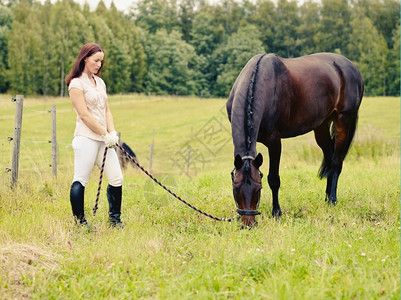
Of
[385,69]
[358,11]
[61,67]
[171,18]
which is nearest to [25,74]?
[61,67]

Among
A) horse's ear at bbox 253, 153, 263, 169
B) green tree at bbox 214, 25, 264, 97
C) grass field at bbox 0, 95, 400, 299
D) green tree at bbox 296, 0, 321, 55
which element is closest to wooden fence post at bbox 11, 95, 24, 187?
grass field at bbox 0, 95, 400, 299

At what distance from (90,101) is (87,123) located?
0.82 ft

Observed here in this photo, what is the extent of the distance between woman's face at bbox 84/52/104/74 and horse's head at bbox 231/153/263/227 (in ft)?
5.60

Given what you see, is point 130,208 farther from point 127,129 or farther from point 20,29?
point 20,29

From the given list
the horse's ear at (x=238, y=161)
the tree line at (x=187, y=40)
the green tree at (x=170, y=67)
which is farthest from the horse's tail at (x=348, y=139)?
the green tree at (x=170, y=67)

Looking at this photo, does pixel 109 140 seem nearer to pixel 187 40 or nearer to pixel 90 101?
pixel 90 101

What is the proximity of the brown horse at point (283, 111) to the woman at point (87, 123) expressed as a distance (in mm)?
1332

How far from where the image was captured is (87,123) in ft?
14.4

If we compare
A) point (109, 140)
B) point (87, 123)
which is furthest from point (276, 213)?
point (87, 123)

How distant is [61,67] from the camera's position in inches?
1838

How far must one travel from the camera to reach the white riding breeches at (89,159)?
4.46 metres

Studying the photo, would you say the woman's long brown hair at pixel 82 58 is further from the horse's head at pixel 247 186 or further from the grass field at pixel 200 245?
the horse's head at pixel 247 186

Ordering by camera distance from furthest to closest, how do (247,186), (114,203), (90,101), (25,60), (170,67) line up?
(170,67) < (25,60) < (114,203) < (90,101) < (247,186)

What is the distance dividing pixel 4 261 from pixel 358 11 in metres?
62.8
